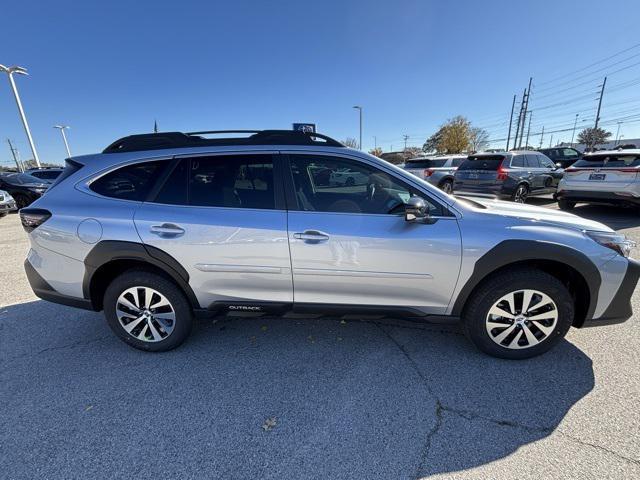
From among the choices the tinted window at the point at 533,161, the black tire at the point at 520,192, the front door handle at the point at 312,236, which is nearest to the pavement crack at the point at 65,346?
the front door handle at the point at 312,236

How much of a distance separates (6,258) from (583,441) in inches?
318

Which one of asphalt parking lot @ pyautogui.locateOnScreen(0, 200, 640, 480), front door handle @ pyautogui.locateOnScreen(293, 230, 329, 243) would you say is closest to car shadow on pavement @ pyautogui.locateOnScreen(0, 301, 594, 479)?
asphalt parking lot @ pyautogui.locateOnScreen(0, 200, 640, 480)

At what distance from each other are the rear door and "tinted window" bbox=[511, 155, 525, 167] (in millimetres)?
9112

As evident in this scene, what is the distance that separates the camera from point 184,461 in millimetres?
1800

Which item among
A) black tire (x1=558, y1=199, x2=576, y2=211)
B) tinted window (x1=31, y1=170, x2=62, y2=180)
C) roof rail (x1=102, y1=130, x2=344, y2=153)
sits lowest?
black tire (x1=558, y1=199, x2=576, y2=211)

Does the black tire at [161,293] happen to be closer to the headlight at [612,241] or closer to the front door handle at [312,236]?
the front door handle at [312,236]

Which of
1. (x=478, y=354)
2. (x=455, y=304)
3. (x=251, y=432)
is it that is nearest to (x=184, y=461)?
(x=251, y=432)

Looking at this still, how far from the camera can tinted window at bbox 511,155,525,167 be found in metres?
9.23

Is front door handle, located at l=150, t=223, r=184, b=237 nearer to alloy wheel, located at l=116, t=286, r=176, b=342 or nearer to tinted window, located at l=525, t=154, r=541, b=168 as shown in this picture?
alloy wheel, located at l=116, t=286, r=176, b=342

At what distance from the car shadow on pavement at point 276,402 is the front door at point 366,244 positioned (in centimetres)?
56

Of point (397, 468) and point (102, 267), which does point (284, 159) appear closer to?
point (102, 267)

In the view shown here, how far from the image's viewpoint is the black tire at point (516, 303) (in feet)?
7.95

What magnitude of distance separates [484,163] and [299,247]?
29.5ft

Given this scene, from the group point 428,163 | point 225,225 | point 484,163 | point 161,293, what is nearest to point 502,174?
point 484,163
